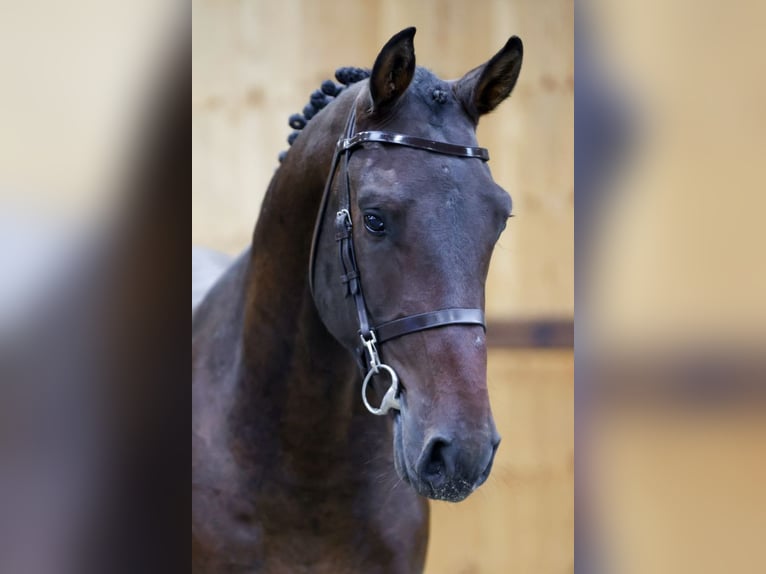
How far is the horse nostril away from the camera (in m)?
0.99

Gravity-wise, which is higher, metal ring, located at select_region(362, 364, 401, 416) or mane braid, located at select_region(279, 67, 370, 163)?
mane braid, located at select_region(279, 67, 370, 163)

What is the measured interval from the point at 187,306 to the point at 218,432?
3.86 feet

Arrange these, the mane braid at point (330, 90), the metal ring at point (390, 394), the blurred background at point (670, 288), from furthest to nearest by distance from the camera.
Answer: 1. the mane braid at point (330, 90)
2. the metal ring at point (390, 394)
3. the blurred background at point (670, 288)

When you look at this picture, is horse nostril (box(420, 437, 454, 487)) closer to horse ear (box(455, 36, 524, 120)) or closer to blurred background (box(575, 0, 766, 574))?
horse ear (box(455, 36, 524, 120))

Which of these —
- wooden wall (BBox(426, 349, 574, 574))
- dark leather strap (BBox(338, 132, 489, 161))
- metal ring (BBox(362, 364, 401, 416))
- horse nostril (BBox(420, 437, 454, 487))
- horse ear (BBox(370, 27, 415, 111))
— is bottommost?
wooden wall (BBox(426, 349, 574, 574))

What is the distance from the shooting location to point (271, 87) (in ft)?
8.52

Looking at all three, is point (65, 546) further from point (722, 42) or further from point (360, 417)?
point (360, 417)

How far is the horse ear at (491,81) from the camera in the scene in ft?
4.01

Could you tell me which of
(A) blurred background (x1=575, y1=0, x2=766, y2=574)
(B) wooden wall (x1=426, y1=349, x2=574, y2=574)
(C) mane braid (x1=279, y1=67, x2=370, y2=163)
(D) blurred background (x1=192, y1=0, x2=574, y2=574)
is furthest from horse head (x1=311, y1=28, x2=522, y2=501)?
(B) wooden wall (x1=426, y1=349, x2=574, y2=574)

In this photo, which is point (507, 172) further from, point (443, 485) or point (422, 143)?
point (443, 485)

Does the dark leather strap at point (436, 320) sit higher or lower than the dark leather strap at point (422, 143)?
lower

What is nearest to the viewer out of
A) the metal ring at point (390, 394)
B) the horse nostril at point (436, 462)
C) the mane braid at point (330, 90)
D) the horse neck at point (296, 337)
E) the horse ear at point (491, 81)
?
the horse nostril at point (436, 462)

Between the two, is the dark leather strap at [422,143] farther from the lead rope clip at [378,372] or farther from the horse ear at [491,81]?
the lead rope clip at [378,372]

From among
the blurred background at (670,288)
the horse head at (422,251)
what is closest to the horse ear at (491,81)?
the horse head at (422,251)
